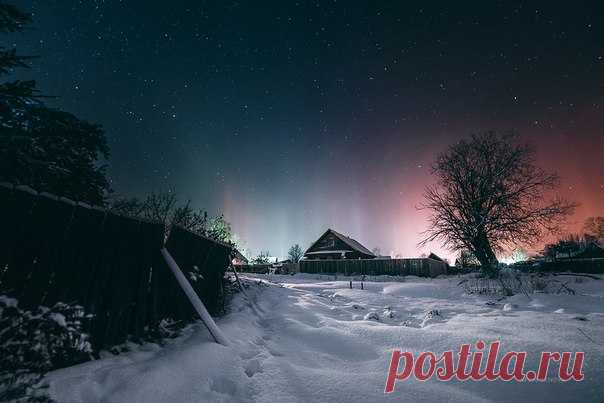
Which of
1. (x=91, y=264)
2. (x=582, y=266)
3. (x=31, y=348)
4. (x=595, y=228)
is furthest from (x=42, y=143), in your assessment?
(x=595, y=228)

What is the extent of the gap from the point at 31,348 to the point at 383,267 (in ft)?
78.9

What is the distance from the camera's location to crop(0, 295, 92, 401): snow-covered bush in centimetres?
171

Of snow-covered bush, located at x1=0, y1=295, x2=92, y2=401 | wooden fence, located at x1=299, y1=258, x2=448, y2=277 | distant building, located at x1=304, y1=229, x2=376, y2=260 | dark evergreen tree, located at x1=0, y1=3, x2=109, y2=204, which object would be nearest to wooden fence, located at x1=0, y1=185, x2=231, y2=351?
snow-covered bush, located at x1=0, y1=295, x2=92, y2=401

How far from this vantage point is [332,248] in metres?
33.1

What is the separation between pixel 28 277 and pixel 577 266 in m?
30.4

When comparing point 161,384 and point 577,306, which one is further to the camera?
point 577,306

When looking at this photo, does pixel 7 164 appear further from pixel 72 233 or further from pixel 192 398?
A: pixel 192 398

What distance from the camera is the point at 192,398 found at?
6.84 feet

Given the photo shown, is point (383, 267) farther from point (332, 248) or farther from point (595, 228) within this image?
point (595, 228)

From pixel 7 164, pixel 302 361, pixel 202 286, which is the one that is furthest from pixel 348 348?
pixel 7 164

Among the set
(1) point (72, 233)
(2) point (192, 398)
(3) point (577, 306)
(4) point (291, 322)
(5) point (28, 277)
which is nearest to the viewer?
(2) point (192, 398)

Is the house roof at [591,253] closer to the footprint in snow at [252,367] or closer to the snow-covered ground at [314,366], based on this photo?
the snow-covered ground at [314,366]

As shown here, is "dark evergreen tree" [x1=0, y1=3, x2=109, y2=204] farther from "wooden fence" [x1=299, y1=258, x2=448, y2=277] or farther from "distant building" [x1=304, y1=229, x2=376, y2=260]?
"distant building" [x1=304, y1=229, x2=376, y2=260]

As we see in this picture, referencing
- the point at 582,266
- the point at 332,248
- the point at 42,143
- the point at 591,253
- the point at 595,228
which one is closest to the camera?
the point at 42,143
